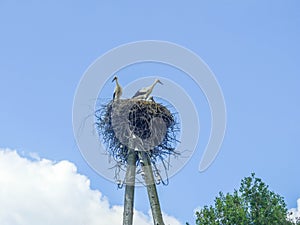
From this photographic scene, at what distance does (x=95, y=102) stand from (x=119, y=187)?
63.2 inches

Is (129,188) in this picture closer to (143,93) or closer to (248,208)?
(143,93)

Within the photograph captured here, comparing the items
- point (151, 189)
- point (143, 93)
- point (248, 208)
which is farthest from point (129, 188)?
point (248, 208)

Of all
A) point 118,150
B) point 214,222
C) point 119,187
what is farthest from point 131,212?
point 214,222

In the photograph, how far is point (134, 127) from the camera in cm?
854

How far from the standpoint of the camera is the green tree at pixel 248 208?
12.5 m

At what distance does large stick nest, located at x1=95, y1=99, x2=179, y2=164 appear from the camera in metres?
8.54

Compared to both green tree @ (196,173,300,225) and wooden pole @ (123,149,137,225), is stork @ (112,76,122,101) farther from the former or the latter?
green tree @ (196,173,300,225)

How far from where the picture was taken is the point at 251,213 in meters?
12.8

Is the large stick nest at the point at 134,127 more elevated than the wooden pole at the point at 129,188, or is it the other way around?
the large stick nest at the point at 134,127

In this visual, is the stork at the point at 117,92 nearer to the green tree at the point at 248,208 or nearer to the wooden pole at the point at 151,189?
the wooden pole at the point at 151,189

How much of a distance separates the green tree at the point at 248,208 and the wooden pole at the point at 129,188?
17.3 ft

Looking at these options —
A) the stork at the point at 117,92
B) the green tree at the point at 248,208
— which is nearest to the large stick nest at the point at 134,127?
the stork at the point at 117,92

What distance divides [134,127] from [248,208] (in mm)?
5772

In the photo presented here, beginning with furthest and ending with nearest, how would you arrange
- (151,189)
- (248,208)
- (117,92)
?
(248,208) < (117,92) < (151,189)
